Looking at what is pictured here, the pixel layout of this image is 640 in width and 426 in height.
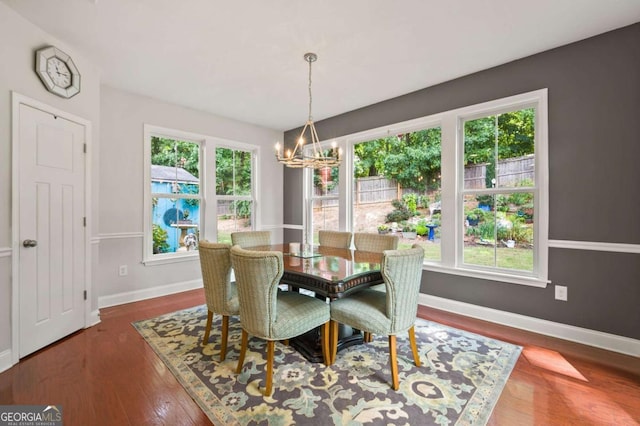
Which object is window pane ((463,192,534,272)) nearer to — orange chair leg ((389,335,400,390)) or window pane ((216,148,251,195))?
orange chair leg ((389,335,400,390))

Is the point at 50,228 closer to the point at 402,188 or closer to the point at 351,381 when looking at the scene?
the point at 351,381

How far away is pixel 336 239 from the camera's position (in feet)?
11.5

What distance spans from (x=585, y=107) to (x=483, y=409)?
2.64 metres

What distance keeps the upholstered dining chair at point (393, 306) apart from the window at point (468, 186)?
1567 millimetres

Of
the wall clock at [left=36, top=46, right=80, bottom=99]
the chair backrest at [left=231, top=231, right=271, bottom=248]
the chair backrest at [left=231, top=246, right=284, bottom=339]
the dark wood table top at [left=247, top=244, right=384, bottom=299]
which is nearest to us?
the chair backrest at [left=231, top=246, right=284, bottom=339]

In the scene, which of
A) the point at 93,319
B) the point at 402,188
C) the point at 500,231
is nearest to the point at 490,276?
the point at 500,231

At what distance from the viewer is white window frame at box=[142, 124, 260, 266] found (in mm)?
3779

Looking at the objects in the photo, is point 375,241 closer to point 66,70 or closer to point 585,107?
point 585,107

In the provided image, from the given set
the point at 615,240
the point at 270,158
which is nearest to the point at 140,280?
the point at 270,158

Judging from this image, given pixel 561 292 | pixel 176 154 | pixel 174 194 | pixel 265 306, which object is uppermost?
pixel 176 154

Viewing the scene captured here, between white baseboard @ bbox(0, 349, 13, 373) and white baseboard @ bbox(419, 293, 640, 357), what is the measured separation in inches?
154

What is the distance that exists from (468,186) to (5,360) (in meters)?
4.44

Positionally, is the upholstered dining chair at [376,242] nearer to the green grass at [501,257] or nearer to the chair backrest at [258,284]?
the green grass at [501,257]

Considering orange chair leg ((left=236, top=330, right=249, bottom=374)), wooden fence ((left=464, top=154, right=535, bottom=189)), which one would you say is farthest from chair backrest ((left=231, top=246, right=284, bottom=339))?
wooden fence ((left=464, top=154, right=535, bottom=189))
